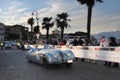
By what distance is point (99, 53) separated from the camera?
25125 mm

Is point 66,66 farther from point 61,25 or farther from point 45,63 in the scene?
point 61,25

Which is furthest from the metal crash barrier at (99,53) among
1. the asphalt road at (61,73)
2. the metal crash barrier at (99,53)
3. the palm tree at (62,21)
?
the palm tree at (62,21)

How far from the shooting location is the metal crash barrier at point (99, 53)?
22134 mm

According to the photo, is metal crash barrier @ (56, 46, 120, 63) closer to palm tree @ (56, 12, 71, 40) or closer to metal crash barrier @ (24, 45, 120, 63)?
metal crash barrier @ (24, 45, 120, 63)

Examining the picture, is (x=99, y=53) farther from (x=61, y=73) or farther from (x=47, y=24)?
(x=47, y=24)

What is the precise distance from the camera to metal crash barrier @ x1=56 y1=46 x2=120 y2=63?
22.1 meters

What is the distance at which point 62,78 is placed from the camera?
1542 centimetres

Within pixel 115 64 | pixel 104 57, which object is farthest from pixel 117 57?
pixel 104 57

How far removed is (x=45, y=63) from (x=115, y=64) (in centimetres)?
416

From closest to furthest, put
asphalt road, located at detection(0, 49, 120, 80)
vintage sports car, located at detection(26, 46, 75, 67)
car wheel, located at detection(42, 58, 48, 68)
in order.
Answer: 1. asphalt road, located at detection(0, 49, 120, 80)
2. vintage sports car, located at detection(26, 46, 75, 67)
3. car wheel, located at detection(42, 58, 48, 68)

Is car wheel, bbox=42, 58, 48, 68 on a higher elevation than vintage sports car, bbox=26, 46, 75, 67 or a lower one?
lower

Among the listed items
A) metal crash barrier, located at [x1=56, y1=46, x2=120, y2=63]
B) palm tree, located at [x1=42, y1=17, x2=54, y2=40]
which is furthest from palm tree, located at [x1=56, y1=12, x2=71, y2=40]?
metal crash barrier, located at [x1=56, y1=46, x2=120, y2=63]

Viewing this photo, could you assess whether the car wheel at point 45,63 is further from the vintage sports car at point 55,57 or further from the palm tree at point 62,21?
the palm tree at point 62,21

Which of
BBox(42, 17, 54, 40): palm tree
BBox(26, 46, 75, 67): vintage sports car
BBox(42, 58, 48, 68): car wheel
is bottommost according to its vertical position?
BBox(42, 58, 48, 68): car wheel
